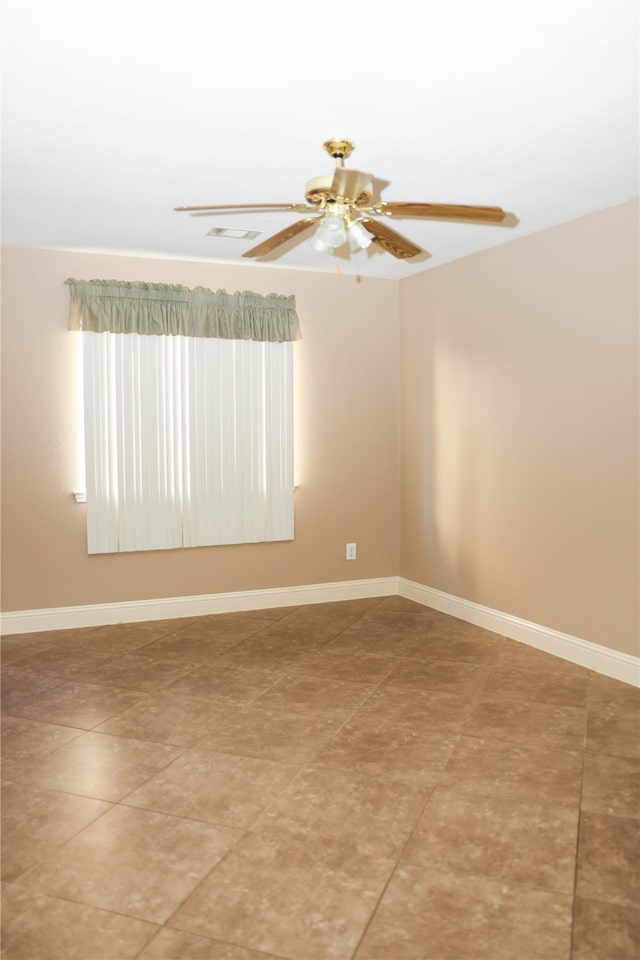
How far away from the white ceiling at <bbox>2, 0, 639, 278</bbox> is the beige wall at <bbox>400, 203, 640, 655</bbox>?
0.43 metres

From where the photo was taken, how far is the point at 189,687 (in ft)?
12.6

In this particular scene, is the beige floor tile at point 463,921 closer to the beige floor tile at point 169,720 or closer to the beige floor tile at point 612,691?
the beige floor tile at point 169,720

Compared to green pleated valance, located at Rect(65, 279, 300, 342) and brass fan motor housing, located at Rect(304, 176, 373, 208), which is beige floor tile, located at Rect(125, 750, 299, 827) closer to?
brass fan motor housing, located at Rect(304, 176, 373, 208)

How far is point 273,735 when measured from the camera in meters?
3.24

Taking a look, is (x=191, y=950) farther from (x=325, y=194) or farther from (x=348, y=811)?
(x=325, y=194)

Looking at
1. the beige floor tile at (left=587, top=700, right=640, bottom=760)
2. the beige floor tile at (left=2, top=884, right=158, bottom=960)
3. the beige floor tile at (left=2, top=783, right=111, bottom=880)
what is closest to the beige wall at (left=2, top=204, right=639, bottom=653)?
the beige floor tile at (left=587, top=700, right=640, bottom=760)

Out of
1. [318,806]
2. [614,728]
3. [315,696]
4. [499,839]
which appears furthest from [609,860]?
[315,696]

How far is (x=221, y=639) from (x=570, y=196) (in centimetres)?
315

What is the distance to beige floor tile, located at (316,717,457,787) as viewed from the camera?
290 cm

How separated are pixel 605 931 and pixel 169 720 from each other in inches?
79.3

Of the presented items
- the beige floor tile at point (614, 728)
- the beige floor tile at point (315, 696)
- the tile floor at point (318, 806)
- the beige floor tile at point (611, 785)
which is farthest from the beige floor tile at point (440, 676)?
the beige floor tile at point (611, 785)

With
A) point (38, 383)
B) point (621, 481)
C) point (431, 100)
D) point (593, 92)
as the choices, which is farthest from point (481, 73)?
point (38, 383)

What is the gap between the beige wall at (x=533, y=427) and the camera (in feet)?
12.8

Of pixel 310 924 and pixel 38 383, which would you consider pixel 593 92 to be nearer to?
pixel 310 924
